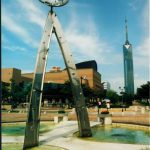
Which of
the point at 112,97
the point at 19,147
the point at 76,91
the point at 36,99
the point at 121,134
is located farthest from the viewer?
the point at 112,97

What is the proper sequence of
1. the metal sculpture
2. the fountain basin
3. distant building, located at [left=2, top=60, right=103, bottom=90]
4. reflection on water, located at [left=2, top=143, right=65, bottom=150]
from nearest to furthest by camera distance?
reflection on water, located at [left=2, top=143, right=65, bottom=150]
the metal sculpture
the fountain basin
distant building, located at [left=2, top=60, right=103, bottom=90]

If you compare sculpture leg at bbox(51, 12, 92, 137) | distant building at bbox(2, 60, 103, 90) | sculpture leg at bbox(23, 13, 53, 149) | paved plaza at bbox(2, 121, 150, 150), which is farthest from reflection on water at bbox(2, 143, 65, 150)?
distant building at bbox(2, 60, 103, 90)

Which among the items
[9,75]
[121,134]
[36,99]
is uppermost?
[9,75]

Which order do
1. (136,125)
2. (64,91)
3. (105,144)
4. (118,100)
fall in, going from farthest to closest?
(118,100) → (64,91) → (136,125) → (105,144)

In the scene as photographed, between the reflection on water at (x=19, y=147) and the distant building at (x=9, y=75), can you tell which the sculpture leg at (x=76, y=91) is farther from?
the distant building at (x=9, y=75)

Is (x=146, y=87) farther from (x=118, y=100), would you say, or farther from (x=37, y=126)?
(x=37, y=126)

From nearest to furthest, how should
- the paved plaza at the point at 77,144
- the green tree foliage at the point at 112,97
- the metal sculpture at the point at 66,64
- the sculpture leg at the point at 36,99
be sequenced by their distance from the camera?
Result: the paved plaza at the point at 77,144 → the sculpture leg at the point at 36,99 → the metal sculpture at the point at 66,64 → the green tree foliage at the point at 112,97

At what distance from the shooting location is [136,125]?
1160 inches

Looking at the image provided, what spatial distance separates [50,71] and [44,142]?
16868 cm

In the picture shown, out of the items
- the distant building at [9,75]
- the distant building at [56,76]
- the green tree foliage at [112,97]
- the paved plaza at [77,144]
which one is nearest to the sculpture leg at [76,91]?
the paved plaza at [77,144]

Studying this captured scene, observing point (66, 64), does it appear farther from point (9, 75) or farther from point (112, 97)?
point (9, 75)

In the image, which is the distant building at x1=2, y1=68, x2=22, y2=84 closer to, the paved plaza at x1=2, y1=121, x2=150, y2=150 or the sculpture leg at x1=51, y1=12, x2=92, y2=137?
the sculpture leg at x1=51, y1=12, x2=92, y2=137

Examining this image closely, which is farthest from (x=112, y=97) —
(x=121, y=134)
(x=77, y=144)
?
(x=77, y=144)

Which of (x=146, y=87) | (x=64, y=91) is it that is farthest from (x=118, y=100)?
(x=64, y=91)
